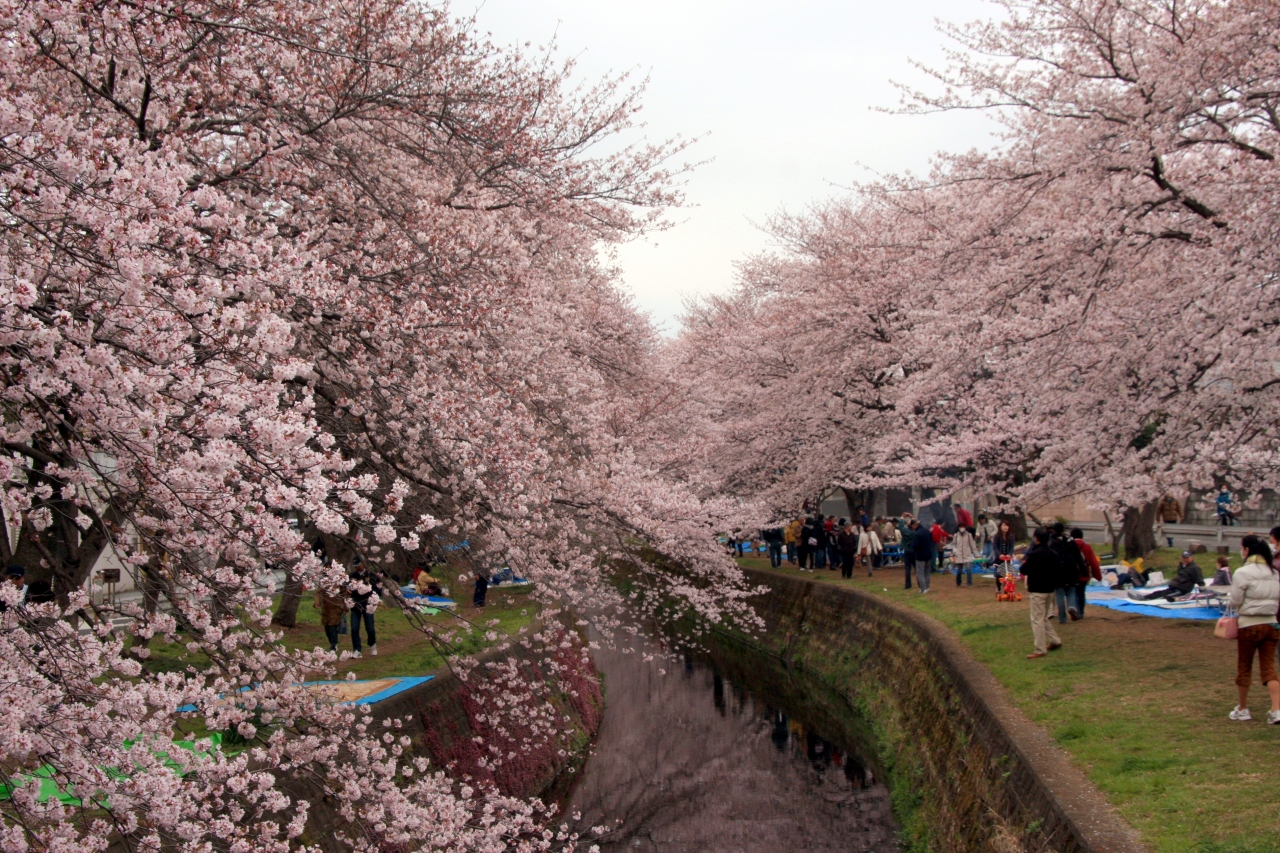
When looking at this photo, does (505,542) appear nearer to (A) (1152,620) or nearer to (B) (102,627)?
(B) (102,627)

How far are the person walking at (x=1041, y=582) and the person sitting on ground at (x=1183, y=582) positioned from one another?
13.0 ft

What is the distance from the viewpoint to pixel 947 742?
37.0 ft

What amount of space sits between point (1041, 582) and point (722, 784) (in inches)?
219

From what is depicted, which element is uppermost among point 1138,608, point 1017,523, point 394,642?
point 1017,523

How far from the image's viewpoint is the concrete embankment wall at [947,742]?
6.97 meters

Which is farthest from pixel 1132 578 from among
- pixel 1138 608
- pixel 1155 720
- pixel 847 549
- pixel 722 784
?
pixel 1155 720

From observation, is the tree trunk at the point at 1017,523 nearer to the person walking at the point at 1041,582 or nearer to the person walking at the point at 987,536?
the person walking at the point at 987,536

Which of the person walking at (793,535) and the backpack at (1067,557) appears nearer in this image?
the backpack at (1067,557)

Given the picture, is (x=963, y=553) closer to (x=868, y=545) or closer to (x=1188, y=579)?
(x=868, y=545)

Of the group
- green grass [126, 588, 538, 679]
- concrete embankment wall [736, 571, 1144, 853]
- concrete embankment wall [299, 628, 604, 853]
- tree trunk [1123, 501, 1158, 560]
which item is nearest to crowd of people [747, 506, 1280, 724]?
concrete embankment wall [736, 571, 1144, 853]

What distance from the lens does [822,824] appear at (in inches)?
480

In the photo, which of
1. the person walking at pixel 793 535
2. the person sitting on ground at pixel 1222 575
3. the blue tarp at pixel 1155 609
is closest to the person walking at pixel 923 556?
the blue tarp at pixel 1155 609

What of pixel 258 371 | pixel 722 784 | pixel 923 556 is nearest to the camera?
pixel 258 371

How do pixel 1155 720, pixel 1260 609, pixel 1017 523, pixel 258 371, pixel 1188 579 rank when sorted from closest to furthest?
1. pixel 258 371
2. pixel 1260 609
3. pixel 1155 720
4. pixel 1188 579
5. pixel 1017 523
